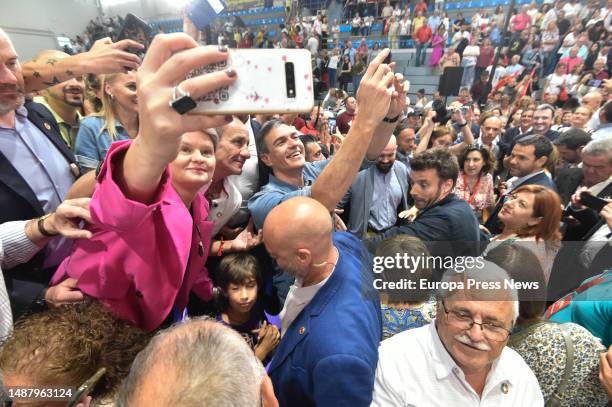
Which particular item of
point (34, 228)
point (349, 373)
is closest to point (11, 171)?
point (34, 228)

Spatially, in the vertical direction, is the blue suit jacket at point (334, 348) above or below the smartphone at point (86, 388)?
below

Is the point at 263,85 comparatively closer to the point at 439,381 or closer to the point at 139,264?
the point at 139,264

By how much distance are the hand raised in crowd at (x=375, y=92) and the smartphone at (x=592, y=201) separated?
5.75 feet

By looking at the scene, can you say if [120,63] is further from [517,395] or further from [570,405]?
[570,405]

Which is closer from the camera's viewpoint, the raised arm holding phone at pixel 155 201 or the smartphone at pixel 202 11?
the raised arm holding phone at pixel 155 201

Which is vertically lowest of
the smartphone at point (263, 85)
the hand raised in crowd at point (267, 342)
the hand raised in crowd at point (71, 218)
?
the hand raised in crowd at point (267, 342)

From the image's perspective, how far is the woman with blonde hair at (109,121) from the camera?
1.83m

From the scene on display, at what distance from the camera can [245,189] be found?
81.0 inches

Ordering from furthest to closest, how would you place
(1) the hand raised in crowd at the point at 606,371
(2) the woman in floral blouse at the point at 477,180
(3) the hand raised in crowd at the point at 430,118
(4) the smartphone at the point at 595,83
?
1. (4) the smartphone at the point at 595,83
2. (3) the hand raised in crowd at the point at 430,118
3. (2) the woman in floral blouse at the point at 477,180
4. (1) the hand raised in crowd at the point at 606,371

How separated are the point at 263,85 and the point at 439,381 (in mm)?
1057

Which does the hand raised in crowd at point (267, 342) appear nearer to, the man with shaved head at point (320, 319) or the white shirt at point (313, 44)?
the man with shaved head at point (320, 319)

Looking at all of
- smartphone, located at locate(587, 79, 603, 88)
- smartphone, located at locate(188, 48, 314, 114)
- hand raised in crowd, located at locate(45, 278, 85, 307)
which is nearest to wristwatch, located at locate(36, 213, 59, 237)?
hand raised in crowd, located at locate(45, 278, 85, 307)
